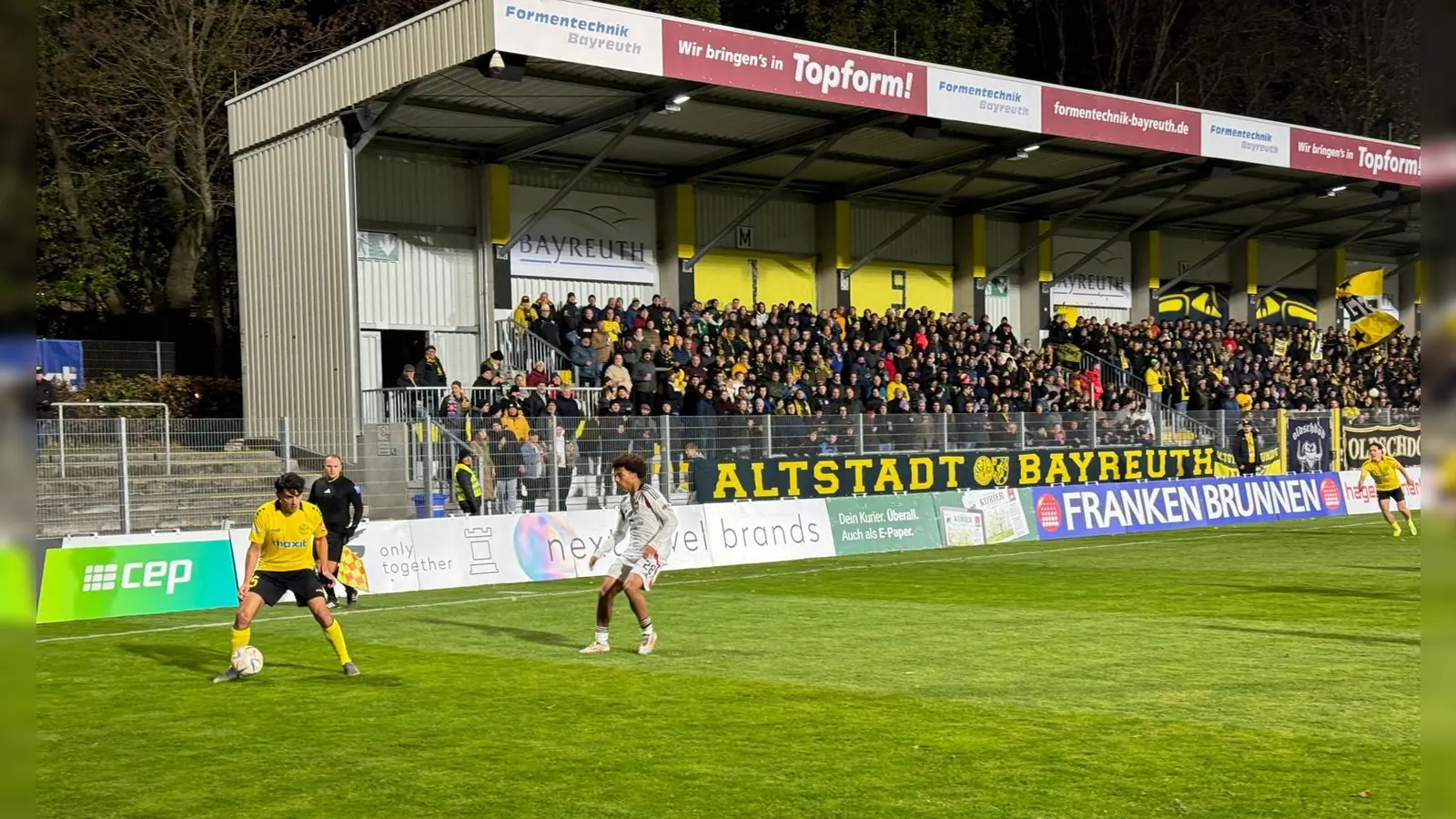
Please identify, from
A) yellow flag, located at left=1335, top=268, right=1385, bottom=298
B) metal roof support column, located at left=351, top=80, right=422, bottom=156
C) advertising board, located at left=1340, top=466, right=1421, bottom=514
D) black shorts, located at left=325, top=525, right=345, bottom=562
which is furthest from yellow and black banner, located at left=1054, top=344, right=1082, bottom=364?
black shorts, located at left=325, top=525, right=345, bottom=562

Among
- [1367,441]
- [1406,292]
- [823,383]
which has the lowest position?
[1367,441]

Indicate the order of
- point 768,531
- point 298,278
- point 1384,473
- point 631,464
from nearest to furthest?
point 631,464, point 768,531, point 1384,473, point 298,278

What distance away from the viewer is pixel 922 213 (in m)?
38.6

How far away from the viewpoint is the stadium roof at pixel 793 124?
26.2 meters

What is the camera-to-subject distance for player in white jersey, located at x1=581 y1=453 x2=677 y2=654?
43.5 ft

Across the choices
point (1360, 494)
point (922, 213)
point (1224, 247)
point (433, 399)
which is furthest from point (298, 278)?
point (1224, 247)

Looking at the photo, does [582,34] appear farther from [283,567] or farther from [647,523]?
[283,567]

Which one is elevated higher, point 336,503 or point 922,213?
point 922,213

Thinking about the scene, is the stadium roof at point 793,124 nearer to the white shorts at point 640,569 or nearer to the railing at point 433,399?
the railing at point 433,399

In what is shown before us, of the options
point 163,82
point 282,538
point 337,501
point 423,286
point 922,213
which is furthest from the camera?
point 922,213

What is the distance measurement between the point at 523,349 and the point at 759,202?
769 cm

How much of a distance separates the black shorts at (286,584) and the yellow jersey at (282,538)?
1.7 inches

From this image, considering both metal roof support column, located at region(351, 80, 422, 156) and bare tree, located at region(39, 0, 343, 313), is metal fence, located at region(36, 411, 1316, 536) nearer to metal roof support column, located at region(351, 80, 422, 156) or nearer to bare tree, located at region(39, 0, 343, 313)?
metal roof support column, located at region(351, 80, 422, 156)

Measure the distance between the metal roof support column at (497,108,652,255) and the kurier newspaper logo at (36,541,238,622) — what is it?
44.9 ft
